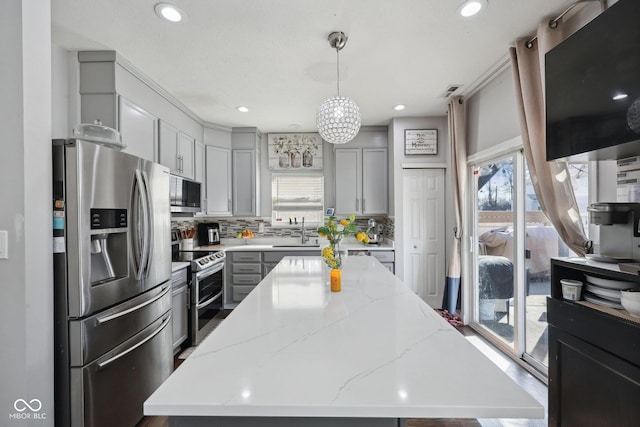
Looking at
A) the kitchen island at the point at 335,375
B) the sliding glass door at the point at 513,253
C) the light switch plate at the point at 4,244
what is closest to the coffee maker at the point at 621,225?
the sliding glass door at the point at 513,253

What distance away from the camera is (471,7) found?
1740 mm

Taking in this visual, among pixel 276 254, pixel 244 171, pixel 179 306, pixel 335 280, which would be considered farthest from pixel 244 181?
pixel 335 280

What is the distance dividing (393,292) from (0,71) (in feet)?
7.07

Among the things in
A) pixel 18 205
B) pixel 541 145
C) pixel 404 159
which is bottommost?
pixel 18 205

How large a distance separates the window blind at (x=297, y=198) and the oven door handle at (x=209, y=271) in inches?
50.5

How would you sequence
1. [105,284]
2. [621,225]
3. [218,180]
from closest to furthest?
1. [621,225]
2. [105,284]
3. [218,180]

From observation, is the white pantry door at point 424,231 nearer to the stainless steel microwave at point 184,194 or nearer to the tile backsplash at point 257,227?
the tile backsplash at point 257,227

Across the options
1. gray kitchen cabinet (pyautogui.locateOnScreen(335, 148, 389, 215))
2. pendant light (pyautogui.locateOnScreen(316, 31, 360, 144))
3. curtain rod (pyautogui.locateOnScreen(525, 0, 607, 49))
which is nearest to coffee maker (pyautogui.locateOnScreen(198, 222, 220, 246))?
gray kitchen cabinet (pyautogui.locateOnScreen(335, 148, 389, 215))

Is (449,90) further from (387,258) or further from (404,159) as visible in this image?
(387,258)

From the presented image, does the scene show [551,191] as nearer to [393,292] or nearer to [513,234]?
[513,234]

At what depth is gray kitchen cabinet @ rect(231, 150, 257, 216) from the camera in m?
4.22

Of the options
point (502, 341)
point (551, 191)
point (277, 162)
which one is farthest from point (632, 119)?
point (277, 162)

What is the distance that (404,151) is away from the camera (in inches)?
151

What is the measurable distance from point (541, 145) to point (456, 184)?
1394 millimetres
